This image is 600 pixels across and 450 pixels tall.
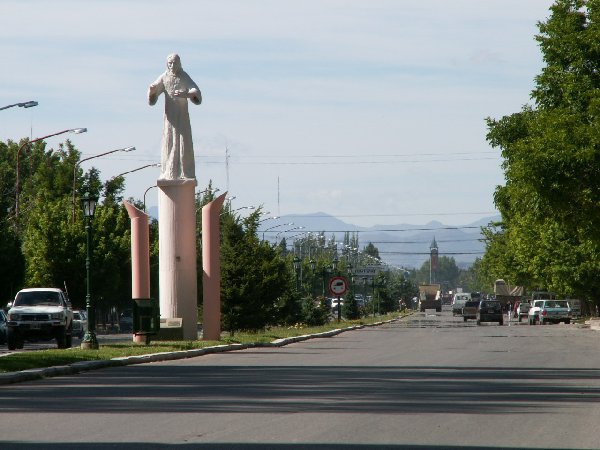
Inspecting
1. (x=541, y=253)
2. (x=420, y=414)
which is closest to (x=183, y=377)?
(x=420, y=414)

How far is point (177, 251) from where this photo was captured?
43.2 meters

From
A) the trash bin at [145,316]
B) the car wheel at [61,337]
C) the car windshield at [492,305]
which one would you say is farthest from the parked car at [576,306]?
the trash bin at [145,316]

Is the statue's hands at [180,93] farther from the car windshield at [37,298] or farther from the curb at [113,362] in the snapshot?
the curb at [113,362]

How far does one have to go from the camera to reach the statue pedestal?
141ft

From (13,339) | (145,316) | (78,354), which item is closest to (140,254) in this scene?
(13,339)

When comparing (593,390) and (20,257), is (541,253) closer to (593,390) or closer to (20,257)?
(20,257)

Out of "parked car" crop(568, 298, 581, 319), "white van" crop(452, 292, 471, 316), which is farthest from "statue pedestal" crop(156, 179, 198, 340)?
"white van" crop(452, 292, 471, 316)

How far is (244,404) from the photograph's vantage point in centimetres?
1838

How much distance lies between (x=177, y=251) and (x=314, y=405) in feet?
83.0

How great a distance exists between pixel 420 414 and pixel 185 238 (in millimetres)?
26952

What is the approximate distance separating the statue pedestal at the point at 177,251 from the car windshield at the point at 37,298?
3.58m

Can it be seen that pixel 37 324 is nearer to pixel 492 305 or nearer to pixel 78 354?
pixel 78 354

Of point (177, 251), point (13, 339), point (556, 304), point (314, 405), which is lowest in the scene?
point (314, 405)

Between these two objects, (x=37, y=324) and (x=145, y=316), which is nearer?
(x=145, y=316)
